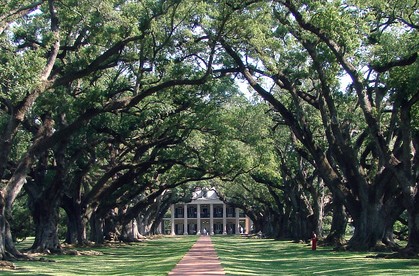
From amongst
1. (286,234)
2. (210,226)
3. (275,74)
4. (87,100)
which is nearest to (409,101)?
(275,74)

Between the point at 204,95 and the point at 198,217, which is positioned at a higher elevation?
the point at 198,217

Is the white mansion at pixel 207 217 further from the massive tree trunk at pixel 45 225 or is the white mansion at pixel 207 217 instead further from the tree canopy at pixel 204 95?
the massive tree trunk at pixel 45 225

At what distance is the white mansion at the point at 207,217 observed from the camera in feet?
439

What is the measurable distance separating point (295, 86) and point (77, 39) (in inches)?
413

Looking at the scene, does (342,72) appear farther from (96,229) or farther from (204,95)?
(96,229)

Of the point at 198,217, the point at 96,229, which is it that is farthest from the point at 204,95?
the point at 198,217

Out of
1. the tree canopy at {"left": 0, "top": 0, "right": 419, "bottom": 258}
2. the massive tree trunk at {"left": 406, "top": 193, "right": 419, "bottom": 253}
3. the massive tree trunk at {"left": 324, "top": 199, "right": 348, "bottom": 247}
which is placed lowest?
the massive tree trunk at {"left": 406, "top": 193, "right": 419, "bottom": 253}

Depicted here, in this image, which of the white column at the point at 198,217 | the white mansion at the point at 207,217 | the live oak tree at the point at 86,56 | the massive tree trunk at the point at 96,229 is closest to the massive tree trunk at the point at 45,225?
the live oak tree at the point at 86,56

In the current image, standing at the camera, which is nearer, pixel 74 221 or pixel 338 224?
pixel 338 224

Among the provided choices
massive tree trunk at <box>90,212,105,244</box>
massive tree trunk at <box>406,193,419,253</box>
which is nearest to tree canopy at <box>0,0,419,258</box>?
massive tree trunk at <box>406,193,419,253</box>

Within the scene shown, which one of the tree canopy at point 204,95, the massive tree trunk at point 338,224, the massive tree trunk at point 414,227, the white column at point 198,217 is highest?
the white column at point 198,217

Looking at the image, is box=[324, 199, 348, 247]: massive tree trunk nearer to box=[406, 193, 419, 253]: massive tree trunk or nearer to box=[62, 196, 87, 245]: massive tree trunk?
box=[406, 193, 419, 253]: massive tree trunk

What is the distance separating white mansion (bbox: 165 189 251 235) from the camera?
134 metres

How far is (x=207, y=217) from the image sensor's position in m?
137
